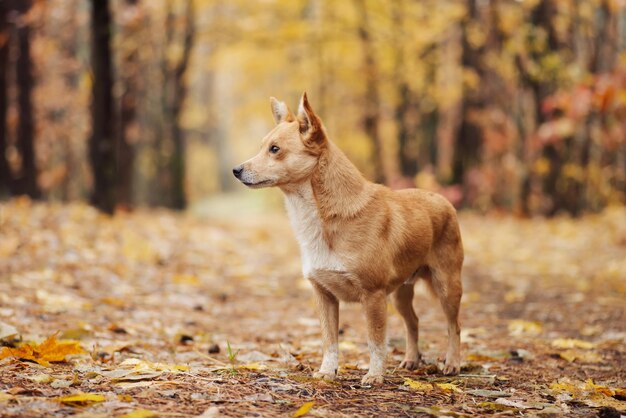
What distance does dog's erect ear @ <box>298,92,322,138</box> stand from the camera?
15.0 feet

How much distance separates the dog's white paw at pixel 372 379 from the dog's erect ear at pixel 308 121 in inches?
68.5

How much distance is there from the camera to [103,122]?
14.3 meters

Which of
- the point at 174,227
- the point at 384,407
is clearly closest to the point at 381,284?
the point at 384,407

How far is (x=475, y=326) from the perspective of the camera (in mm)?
7137

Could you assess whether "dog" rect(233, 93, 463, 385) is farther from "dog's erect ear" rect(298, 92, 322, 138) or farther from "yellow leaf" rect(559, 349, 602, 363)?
"yellow leaf" rect(559, 349, 602, 363)

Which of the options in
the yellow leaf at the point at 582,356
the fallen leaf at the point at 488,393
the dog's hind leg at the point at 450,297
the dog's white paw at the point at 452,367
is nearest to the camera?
the fallen leaf at the point at 488,393

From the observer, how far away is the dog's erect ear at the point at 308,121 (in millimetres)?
4586

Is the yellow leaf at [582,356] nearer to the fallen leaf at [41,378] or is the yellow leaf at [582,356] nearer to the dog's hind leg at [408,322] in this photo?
the dog's hind leg at [408,322]

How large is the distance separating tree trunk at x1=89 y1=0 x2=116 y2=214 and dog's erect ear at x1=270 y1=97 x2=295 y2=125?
10.0m

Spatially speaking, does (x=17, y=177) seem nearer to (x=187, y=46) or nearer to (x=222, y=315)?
(x=187, y=46)

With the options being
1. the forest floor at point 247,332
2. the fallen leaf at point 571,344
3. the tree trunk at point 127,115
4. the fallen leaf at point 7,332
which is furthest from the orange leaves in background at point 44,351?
the tree trunk at point 127,115

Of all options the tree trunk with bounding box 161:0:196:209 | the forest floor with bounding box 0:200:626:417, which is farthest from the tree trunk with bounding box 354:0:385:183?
the forest floor with bounding box 0:200:626:417

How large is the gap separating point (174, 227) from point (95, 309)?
7.71 metres

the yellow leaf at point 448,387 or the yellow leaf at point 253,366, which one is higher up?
the yellow leaf at point 253,366
